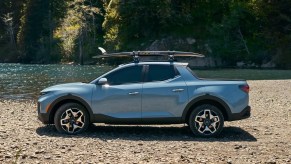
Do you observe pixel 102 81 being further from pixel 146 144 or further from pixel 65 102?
pixel 146 144

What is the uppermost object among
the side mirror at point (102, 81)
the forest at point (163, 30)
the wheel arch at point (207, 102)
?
the forest at point (163, 30)

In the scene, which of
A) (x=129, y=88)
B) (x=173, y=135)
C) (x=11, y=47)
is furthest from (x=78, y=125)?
(x=11, y=47)

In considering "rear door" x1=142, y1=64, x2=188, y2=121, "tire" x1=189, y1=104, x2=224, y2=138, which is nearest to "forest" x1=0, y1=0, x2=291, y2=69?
"tire" x1=189, y1=104, x2=224, y2=138

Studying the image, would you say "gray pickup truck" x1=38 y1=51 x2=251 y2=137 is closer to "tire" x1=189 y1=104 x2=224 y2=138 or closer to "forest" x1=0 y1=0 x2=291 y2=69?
"tire" x1=189 y1=104 x2=224 y2=138

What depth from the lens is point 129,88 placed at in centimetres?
1091

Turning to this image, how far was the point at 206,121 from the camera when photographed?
1084cm

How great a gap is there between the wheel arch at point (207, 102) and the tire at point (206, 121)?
11cm

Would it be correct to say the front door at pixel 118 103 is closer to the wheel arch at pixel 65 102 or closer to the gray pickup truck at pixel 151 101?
the gray pickup truck at pixel 151 101

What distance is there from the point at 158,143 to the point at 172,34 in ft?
167

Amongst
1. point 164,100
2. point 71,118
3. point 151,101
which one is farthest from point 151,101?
point 71,118

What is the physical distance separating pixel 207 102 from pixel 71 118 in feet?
10.8

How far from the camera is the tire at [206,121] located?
10781mm

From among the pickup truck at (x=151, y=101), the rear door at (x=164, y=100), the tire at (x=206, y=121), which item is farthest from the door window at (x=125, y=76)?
the tire at (x=206, y=121)

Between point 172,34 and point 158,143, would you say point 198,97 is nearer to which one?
point 158,143
